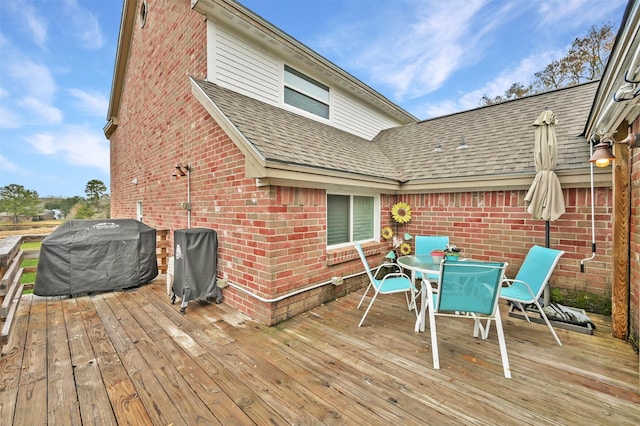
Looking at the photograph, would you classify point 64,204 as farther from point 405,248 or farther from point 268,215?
point 405,248

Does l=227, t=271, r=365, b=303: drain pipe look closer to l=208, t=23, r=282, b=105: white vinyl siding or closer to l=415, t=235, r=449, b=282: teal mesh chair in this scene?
l=415, t=235, r=449, b=282: teal mesh chair

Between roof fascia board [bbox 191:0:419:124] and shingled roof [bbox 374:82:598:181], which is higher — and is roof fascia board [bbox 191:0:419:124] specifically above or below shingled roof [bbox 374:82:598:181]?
above

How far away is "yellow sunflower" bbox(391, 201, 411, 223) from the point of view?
20.0ft

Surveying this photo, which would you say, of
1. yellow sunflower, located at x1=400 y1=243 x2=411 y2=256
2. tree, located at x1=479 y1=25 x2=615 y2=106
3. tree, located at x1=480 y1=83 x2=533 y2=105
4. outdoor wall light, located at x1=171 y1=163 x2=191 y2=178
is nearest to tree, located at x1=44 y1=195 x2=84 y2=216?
outdoor wall light, located at x1=171 y1=163 x2=191 y2=178

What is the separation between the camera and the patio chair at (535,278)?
3.25m

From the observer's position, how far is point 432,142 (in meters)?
7.34

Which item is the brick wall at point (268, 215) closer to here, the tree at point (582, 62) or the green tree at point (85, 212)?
the tree at point (582, 62)

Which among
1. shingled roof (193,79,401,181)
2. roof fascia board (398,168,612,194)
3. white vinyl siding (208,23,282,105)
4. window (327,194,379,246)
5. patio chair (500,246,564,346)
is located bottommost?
patio chair (500,246,564,346)

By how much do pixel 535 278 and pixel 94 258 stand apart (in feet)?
24.8

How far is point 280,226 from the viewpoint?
3.87 meters

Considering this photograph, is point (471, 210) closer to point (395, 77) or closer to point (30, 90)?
point (395, 77)

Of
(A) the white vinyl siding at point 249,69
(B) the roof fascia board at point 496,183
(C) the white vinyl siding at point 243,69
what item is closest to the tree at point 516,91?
(B) the roof fascia board at point 496,183

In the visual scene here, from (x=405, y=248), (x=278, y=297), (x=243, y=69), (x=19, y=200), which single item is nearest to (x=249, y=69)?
(x=243, y=69)

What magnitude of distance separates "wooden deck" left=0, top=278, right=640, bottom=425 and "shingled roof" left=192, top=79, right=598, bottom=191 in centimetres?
246
